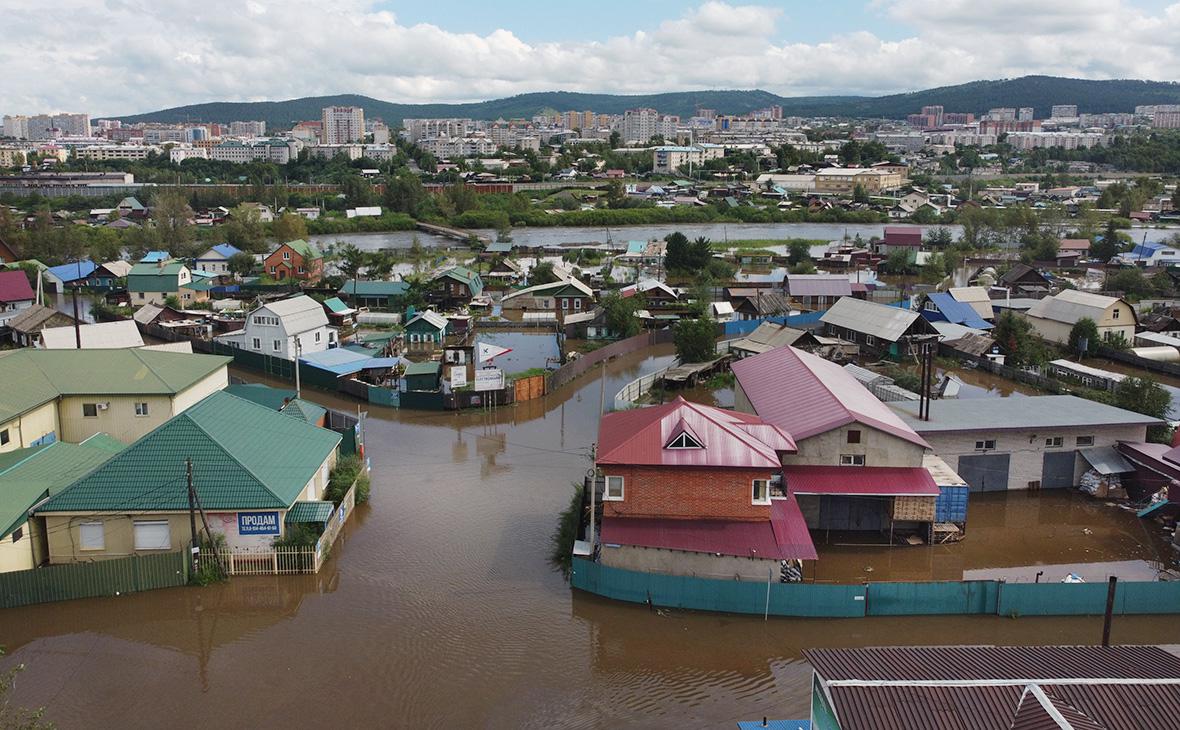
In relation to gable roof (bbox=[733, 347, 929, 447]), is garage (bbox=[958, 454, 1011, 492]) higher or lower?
lower

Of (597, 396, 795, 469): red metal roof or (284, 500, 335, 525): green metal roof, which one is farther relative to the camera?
(284, 500, 335, 525): green metal roof

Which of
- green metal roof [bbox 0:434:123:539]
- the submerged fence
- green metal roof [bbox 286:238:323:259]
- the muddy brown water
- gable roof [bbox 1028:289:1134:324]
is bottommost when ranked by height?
the muddy brown water

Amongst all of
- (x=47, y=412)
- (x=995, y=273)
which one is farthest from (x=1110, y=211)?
(x=47, y=412)

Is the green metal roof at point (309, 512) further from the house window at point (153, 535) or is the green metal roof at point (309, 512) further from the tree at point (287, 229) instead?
the tree at point (287, 229)

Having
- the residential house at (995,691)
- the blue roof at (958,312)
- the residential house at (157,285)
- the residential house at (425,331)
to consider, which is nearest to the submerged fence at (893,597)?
the residential house at (995,691)

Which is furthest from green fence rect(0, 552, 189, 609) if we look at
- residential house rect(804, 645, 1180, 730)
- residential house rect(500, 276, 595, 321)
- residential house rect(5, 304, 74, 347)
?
residential house rect(500, 276, 595, 321)

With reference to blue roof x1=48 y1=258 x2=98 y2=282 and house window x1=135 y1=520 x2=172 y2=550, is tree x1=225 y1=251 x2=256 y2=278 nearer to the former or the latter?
blue roof x1=48 y1=258 x2=98 y2=282

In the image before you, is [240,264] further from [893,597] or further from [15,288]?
[893,597]
